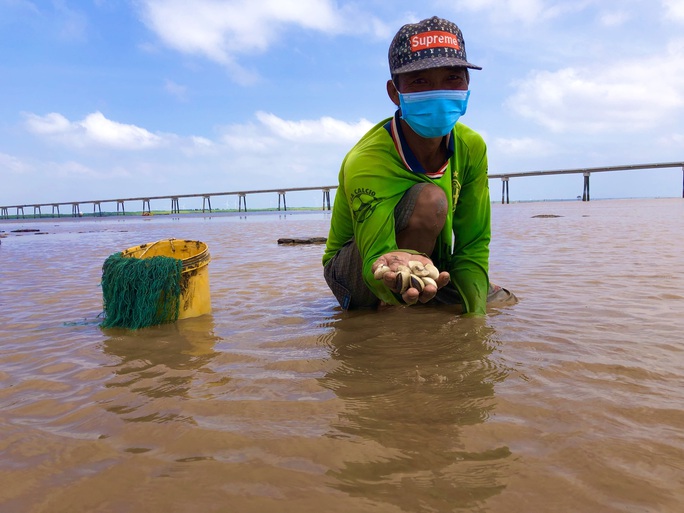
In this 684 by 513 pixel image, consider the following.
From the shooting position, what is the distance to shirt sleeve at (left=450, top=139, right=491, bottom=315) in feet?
10.0

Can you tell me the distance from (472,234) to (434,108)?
41.0 inches

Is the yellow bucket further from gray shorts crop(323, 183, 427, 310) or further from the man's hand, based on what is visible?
the man's hand

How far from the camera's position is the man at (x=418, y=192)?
2359 millimetres

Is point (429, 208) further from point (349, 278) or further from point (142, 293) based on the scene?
point (142, 293)

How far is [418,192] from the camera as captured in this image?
2676 millimetres

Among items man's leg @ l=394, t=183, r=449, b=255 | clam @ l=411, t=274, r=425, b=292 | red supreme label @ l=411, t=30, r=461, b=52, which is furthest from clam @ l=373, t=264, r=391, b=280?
red supreme label @ l=411, t=30, r=461, b=52

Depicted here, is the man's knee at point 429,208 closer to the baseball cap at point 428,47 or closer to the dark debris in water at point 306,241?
the baseball cap at point 428,47

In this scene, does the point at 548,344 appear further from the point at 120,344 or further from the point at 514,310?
the point at 120,344

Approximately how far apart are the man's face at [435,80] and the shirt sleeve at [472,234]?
0.66m

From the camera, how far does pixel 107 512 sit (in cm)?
114

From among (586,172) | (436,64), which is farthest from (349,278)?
(586,172)

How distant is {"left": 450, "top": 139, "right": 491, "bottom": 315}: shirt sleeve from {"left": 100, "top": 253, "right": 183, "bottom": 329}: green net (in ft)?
6.32

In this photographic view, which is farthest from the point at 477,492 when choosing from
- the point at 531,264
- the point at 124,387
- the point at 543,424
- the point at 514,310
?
the point at 531,264

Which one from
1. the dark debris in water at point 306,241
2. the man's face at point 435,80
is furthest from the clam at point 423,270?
the dark debris in water at point 306,241
